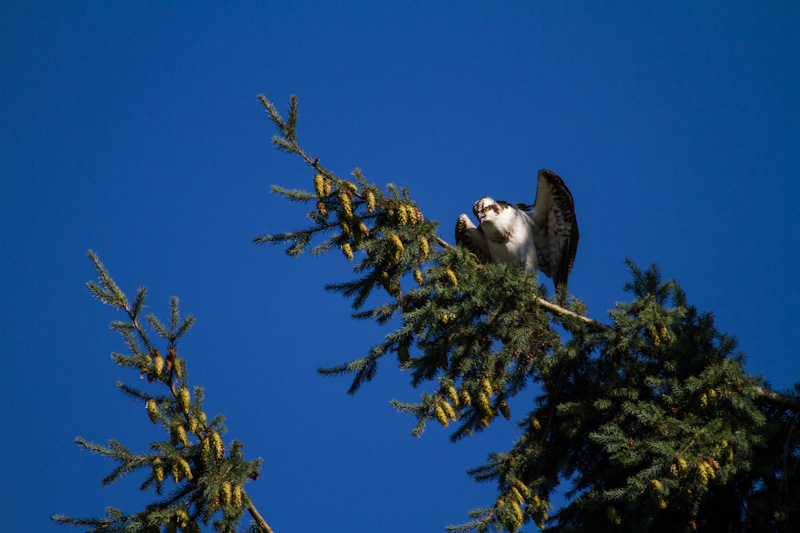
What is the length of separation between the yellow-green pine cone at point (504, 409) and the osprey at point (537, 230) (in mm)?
2695

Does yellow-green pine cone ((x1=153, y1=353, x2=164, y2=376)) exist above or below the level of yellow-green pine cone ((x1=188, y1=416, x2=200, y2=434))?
above

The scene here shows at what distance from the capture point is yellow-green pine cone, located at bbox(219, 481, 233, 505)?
4.23m

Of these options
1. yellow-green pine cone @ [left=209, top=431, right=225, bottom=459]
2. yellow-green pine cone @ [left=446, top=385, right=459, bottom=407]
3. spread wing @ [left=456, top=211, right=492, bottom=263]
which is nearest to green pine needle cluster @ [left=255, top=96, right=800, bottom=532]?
yellow-green pine cone @ [left=446, top=385, right=459, bottom=407]

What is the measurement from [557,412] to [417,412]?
1239mm

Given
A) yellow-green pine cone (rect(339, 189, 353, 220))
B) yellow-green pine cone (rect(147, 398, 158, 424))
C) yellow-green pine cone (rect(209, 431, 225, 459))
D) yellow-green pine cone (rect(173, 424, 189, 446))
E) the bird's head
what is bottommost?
yellow-green pine cone (rect(209, 431, 225, 459))

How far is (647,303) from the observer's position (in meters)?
5.25

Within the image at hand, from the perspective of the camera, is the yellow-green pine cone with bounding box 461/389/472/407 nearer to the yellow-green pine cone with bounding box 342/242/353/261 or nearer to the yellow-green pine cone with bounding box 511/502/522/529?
the yellow-green pine cone with bounding box 511/502/522/529

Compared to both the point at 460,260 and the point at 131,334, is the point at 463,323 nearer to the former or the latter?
the point at 460,260

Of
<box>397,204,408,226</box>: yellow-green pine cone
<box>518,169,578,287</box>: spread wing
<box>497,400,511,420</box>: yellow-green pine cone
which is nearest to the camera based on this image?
<box>497,400,511,420</box>: yellow-green pine cone

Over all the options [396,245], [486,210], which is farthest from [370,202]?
[486,210]

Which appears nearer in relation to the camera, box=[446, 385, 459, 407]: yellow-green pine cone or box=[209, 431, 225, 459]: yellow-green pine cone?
box=[209, 431, 225, 459]: yellow-green pine cone

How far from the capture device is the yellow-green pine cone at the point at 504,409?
5.36 m

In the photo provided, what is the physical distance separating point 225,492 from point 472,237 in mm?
4965

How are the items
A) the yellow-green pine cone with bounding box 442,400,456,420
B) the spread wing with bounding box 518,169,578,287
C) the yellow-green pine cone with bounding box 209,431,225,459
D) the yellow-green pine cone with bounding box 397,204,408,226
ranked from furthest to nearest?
the spread wing with bounding box 518,169,578,287
the yellow-green pine cone with bounding box 397,204,408,226
the yellow-green pine cone with bounding box 442,400,456,420
the yellow-green pine cone with bounding box 209,431,225,459
